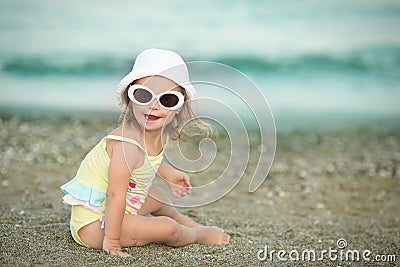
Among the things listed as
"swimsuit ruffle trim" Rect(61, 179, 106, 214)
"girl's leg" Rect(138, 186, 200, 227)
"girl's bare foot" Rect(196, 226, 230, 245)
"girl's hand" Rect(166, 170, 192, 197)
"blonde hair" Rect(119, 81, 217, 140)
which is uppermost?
"blonde hair" Rect(119, 81, 217, 140)

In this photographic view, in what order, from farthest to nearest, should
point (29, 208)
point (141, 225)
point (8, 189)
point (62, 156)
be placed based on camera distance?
point (62, 156) → point (8, 189) → point (29, 208) → point (141, 225)

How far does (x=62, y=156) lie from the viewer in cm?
662

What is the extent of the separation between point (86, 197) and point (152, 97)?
68cm

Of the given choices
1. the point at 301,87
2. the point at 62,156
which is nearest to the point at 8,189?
the point at 62,156

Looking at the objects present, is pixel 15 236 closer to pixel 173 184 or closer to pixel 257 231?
pixel 173 184

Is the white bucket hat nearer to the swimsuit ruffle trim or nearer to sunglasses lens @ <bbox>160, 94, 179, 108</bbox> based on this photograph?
sunglasses lens @ <bbox>160, 94, 179, 108</bbox>

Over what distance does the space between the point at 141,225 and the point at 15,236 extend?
2.53ft

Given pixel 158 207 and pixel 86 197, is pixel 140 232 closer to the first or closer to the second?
pixel 86 197

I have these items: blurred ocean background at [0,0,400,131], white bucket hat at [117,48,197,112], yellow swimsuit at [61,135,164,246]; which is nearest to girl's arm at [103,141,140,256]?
yellow swimsuit at [61,135,164,246]

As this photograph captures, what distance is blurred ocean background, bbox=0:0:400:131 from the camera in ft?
48.9

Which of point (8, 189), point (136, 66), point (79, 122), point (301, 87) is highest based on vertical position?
point (136, 66)

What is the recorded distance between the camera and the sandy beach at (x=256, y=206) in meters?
3.25

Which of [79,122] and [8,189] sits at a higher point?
[8,189]

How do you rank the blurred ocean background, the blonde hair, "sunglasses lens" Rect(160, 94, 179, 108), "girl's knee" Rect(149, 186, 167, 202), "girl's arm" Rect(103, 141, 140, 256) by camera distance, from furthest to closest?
1. the blurred ocean background
2. "girl's knee" Rect(149, 186, 167, 202)
3. the blonde hair
4. "sunglasses lens" Rect(160, 94, 179, 108)
5. "girl's arm" Rect(103, 141, 140, 256)
